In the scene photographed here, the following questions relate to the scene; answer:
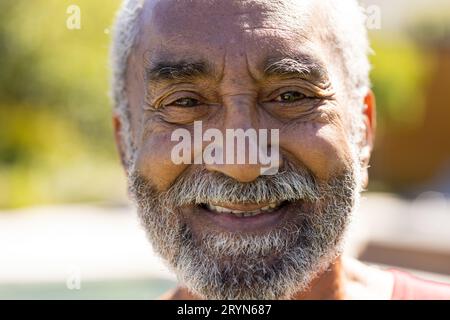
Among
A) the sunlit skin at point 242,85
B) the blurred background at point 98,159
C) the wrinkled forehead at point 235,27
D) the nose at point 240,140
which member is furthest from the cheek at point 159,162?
the blurred background at point 98,159

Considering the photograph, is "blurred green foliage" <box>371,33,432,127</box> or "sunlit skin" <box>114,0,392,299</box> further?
"blurred green foliage" <box>371,33,432,127</box>

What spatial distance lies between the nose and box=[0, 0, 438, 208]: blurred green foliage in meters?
11.8

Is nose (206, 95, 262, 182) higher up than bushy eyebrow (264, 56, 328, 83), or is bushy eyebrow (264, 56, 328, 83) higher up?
bushy eyebrow (264, 56, 328, 83)

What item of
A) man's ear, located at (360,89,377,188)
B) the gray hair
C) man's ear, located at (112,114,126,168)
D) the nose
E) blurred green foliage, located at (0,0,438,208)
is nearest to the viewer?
the nose

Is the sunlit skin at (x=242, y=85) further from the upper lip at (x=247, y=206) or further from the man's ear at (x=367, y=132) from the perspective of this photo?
the man's ear at (x=367, y=132)

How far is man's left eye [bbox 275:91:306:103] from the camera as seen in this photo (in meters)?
2.01

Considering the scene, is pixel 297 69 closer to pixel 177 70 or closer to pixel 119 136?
pixel 177 70

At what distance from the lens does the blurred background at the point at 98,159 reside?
23.6 ft

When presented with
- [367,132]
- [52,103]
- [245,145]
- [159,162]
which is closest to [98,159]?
[52,103]

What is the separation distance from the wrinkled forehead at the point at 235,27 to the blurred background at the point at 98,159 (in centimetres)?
71

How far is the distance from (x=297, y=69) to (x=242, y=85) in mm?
163

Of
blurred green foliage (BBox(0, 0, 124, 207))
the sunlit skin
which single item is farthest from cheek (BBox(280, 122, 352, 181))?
blurred green foliage (BBox(0, 0, 124, 207))

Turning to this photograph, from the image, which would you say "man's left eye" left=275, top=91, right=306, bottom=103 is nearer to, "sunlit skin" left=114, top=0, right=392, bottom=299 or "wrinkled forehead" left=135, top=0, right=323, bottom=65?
"sunlit skin" left=114, top=0, right=392, bottom=299

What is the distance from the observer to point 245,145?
6.14 feet
